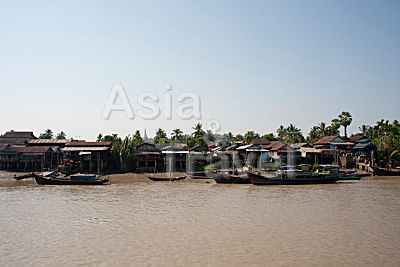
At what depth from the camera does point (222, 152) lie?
37.6m

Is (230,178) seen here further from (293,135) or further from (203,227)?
(293,135)

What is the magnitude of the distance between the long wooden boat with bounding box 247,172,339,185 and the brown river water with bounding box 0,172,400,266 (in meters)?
2.93

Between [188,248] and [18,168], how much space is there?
33.8 metres

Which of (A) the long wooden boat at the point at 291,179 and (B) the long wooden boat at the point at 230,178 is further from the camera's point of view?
(B) the long wooden boat at the point at 230,178

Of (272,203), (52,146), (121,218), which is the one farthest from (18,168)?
(272,203)

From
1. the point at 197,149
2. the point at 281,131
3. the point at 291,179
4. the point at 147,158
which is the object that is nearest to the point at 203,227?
the point at 291,179

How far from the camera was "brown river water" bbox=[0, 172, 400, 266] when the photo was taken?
977cm

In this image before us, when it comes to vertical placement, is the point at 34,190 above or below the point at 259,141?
below

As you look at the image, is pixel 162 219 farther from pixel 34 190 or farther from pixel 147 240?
pixel 34 190

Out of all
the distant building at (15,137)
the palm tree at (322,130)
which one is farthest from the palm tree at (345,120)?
the distant building at (15,137)

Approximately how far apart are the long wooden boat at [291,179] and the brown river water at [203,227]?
293cm

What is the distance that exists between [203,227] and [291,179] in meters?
14.5

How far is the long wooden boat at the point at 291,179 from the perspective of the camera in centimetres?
2508

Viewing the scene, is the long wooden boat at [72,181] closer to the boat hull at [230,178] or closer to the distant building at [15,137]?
the boat hull at [230,178]
